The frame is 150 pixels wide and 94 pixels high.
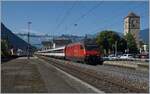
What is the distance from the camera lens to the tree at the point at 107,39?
151750 millimetres

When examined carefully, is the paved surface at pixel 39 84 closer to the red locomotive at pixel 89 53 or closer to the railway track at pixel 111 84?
the railway track at pixel 111 84

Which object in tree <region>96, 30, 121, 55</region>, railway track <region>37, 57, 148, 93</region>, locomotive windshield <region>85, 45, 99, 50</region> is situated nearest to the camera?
railway track <region>37, 57, 148, 93</region>

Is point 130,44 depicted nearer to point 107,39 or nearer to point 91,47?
point 107,39

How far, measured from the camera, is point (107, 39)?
157125 mm

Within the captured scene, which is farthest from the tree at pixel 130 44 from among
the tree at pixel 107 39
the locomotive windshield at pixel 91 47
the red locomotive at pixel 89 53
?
the red locomotive at pixel 89 53

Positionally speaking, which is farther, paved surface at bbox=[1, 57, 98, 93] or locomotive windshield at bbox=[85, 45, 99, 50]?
locomotive windshield at bbox=[85, 45, 99, 50]

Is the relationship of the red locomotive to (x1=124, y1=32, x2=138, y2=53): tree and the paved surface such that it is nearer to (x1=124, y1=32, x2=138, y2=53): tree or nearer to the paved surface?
the paved surface

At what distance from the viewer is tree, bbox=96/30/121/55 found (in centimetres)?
15175

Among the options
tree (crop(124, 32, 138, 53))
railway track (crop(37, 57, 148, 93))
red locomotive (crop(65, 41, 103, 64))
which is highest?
tree (crop(124, 32, 138, 53))

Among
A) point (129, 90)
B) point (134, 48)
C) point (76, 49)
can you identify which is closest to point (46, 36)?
point (134, 48)

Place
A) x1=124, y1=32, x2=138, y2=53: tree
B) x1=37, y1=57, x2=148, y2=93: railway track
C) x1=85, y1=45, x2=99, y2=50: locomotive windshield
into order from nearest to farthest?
x1=37, y1=57, x2=148, y2=93: railway track → x1=85, y1=45, x2=99, y2=50: locomotive windshield → x1=124, y1=32, x2=138, y2=53: tree

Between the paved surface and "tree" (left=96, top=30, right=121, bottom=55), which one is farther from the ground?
"tree" (left=96, top=30, right=121, bottom=55)

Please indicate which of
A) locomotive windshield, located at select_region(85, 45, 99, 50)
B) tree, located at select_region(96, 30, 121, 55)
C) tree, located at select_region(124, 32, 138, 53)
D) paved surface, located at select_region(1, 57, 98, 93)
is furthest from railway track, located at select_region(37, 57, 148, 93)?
tree, located at select_region(124, 32, 138, 53)

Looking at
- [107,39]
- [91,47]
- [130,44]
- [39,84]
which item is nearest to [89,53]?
[91,47]
